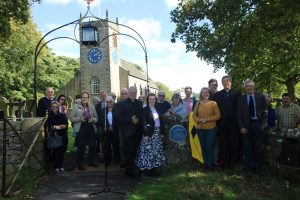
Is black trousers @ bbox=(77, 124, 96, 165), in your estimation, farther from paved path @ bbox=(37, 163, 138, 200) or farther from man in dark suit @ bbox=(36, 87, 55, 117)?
man in dark suit @ bbox=(36, 87, 55, 117)

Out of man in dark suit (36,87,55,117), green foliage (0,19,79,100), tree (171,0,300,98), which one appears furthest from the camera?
green foliage (0,19,79,100)

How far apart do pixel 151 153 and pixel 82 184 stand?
160cm

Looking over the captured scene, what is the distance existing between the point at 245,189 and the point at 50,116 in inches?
186

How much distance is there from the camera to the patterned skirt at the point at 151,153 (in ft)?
29.1

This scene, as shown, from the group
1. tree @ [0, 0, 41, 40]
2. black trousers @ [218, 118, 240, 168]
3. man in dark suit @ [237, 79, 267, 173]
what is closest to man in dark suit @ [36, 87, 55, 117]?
black trousers @ [218, 118, 240, 168]

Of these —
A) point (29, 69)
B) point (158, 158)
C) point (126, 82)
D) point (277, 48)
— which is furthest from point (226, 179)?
point (126, 82)

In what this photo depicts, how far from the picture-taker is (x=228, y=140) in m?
8.94

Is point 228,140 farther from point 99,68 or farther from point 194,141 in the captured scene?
point 99,68

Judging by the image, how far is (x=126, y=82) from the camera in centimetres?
6391

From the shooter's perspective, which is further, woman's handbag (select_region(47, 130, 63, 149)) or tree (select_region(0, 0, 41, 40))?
tree (select_region(0, 0, 41, 40))

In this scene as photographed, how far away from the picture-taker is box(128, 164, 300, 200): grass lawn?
287 inches

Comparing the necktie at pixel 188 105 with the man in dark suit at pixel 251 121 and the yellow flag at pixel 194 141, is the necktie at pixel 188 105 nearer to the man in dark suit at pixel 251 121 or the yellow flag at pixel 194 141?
the yellow flag at pixel 194 141

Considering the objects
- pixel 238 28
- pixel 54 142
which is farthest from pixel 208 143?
pixel 238 28

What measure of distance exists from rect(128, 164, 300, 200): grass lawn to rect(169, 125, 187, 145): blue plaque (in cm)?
100
